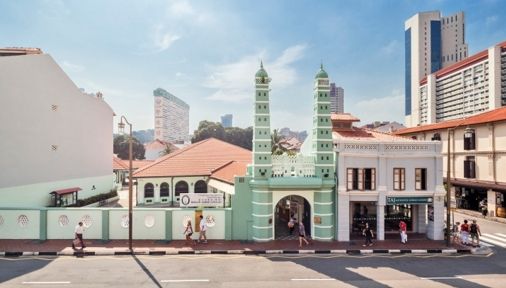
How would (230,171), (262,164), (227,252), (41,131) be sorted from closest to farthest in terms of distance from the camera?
(227,252) < (262,164) < (41,131) < (230,171)

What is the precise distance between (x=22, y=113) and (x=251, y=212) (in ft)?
63.7

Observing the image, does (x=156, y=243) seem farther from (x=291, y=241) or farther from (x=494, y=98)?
(x=494, y=98)

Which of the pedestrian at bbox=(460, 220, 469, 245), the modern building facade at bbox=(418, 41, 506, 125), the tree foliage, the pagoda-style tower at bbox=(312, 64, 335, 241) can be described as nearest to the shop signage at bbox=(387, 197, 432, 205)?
the pedestrian at bbox=(460, 220, 469, 245)

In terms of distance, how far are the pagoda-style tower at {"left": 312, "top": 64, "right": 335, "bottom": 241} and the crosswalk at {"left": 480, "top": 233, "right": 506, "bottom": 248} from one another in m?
9.71

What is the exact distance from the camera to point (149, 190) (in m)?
29.7

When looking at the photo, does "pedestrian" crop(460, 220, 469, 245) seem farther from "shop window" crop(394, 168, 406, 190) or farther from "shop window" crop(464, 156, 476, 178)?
"shop window" crop(464, 156, 476, 178)

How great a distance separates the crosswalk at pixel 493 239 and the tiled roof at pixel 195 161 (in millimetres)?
18392

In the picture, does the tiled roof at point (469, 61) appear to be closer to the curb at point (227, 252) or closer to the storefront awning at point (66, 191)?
the curb at point (227, 252)

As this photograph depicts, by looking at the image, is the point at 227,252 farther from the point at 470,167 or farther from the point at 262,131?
the point at 470,167

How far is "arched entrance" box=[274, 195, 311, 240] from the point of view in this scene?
19.8m

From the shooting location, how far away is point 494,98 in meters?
70.2

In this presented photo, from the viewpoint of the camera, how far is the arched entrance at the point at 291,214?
778 inches

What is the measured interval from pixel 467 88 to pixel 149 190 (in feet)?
303

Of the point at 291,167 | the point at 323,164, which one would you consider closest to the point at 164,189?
the point at 291,167
